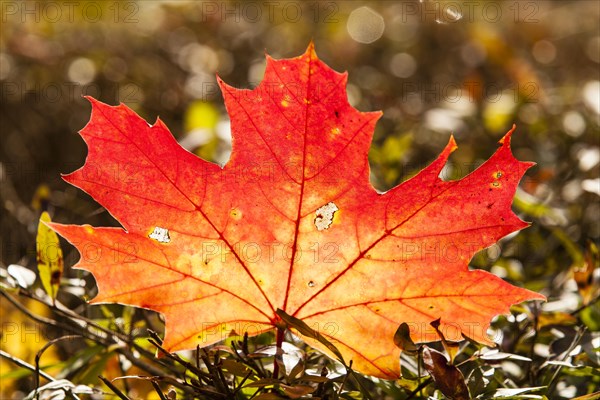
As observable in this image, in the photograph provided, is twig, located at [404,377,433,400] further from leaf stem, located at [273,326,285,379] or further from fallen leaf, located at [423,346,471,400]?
leaf stem, located at [273,326,285,379]

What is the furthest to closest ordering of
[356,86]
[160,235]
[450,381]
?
[356,86] < [160,235] < [450,381]

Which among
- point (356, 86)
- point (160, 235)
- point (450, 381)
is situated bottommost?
point (450, 381)

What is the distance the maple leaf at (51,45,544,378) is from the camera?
2.96 feet

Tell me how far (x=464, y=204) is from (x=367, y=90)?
2163 millimetres

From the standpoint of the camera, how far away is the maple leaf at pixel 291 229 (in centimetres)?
90

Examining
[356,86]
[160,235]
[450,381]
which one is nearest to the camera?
[450,381]

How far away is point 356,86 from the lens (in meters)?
3.09

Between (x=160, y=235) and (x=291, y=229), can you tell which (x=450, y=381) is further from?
(x=160, y=235)

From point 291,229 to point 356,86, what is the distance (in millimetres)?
2220

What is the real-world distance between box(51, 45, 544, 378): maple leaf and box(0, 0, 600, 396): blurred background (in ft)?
1.31

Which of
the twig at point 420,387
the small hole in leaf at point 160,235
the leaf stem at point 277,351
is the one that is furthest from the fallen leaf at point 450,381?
the small hole in leaf at point 160,235

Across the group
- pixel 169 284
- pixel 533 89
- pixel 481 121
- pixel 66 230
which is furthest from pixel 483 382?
pixel 533 89

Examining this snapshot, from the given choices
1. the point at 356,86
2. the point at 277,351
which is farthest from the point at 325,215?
the point at 356,86

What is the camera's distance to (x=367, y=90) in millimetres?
3016
